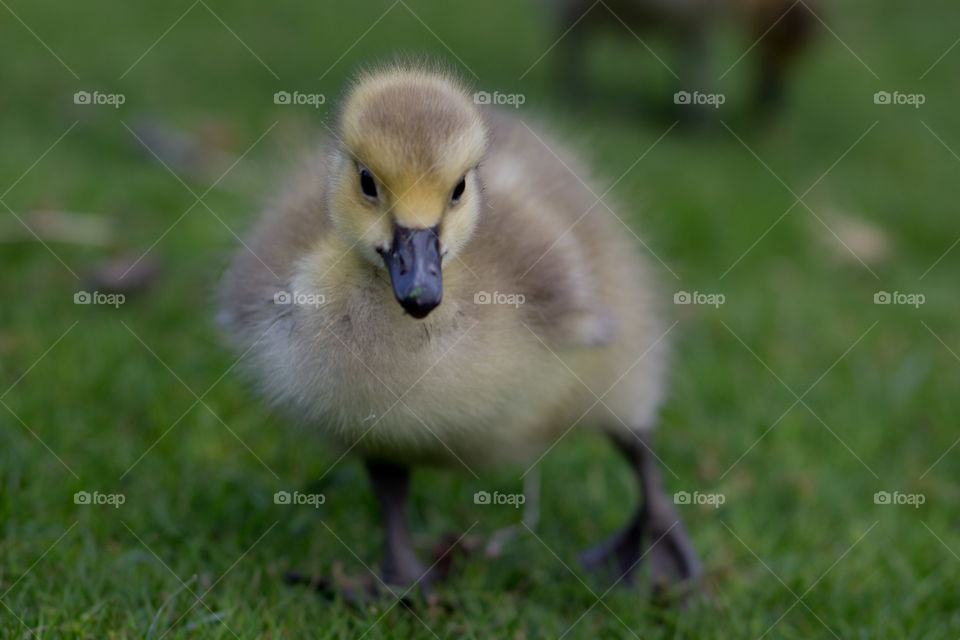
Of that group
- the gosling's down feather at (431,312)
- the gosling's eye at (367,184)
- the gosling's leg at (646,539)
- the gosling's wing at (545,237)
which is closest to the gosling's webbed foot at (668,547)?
the gosling's leg at (646,539)

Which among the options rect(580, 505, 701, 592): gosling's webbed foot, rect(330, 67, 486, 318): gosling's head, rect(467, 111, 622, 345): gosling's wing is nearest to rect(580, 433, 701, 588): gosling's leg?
rect(580, 505, 701, 592): gosling's webbed foot

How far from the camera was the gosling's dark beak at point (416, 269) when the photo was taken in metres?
1.88

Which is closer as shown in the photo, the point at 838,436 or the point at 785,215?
the point at 838,436

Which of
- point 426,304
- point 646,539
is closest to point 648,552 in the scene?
point 646,539

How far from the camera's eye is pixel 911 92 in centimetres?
730

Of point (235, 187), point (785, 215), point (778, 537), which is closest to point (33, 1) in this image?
point (235, 187)

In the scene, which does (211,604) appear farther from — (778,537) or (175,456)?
(778,537)

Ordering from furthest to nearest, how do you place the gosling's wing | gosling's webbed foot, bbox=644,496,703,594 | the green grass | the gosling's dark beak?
gosling's webbed foot, bbox=644,496,703,594, the green grass, the gosling's wing, the gosling's dark beak

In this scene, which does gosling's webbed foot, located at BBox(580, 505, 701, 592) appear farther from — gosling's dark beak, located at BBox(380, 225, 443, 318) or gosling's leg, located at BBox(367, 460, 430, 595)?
gosling's dark beak, located at BBox(380, 225, 443, 318)

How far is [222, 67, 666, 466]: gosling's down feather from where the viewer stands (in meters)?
1.99

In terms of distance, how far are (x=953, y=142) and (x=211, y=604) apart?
566 centimetres

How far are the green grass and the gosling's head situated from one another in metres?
0.72

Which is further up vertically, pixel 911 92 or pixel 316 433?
pixel 911 92

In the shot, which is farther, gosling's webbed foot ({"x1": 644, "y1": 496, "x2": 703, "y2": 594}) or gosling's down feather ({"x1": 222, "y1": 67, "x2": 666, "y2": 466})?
gosling's webbed foot ({"x1": 644, "y1": 496, "x2": 703, "y2": 594})
